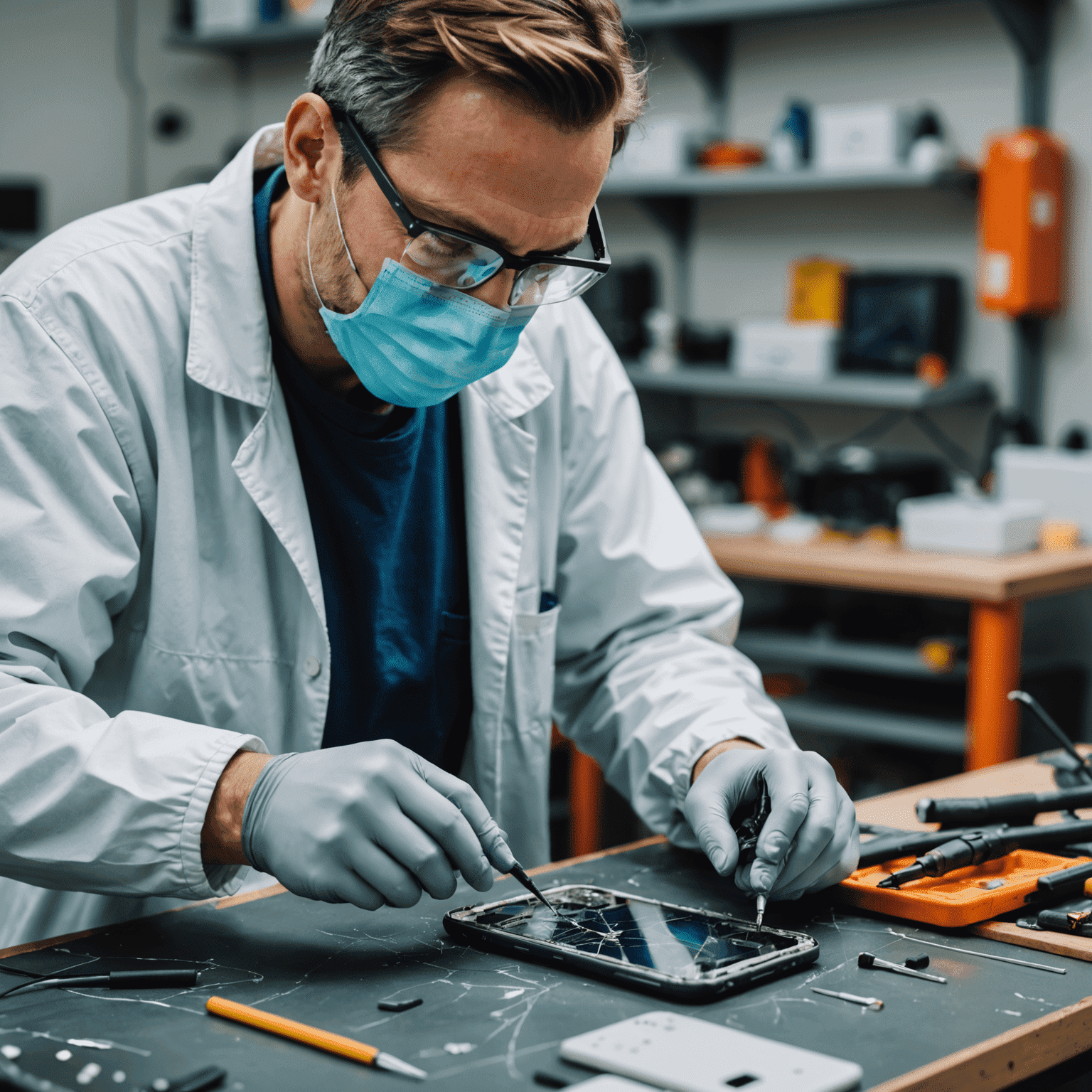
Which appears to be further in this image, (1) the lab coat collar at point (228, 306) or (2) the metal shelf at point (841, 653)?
(2) the metal shelf at point (841, 653)

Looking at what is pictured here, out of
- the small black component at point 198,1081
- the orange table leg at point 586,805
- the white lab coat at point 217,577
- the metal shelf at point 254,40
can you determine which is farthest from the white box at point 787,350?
the small black component at point 198,1081

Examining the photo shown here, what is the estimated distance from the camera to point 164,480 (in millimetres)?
1160

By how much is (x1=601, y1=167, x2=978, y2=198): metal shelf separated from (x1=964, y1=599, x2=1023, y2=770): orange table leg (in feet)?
3.37

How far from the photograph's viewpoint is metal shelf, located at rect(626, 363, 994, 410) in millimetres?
2977

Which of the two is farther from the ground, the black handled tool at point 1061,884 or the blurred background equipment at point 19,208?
the blurred background equipment at point 19,208

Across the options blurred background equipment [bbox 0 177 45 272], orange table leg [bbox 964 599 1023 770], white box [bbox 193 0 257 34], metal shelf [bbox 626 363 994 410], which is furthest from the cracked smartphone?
white box [bbox 193 0 257 34]

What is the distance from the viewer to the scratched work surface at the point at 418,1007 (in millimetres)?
763

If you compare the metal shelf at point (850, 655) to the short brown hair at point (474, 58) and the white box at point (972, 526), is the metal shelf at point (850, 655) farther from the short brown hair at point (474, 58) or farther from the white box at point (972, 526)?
the short brown hair at point (474, 58)

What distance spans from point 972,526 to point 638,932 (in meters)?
1.90

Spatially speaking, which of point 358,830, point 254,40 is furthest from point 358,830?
point 254,40

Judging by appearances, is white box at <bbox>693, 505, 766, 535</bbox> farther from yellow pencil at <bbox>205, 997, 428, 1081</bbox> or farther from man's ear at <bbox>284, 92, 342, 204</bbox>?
yellow pencil at <bbox>205, 997, 428, 1081</bbox>

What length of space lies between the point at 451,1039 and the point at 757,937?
26cm

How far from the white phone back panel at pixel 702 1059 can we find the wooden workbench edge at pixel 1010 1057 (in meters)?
0.04

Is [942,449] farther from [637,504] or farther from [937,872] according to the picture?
[937,872]
